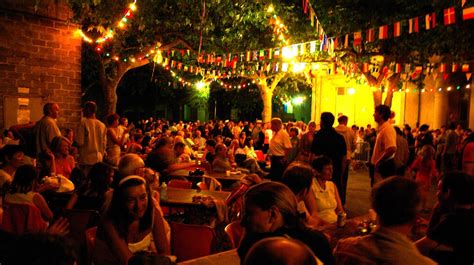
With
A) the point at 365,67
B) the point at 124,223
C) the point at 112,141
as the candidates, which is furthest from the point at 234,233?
the point at 365,67

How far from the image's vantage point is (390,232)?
2340mm

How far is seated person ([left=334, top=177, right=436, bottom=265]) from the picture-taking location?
226 cm

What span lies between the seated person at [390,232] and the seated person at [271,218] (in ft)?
0.90

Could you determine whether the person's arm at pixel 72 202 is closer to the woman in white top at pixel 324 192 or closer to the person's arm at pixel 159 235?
the person's arm at pixel 159 235

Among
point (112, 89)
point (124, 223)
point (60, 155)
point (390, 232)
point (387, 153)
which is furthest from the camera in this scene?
point (112, 89)

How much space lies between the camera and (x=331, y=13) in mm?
15055

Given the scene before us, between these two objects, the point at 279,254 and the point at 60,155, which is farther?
the point at 60,155

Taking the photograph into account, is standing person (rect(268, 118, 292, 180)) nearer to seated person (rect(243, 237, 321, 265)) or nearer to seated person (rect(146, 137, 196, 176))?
seated person (rect(146, 137, 196, 176))

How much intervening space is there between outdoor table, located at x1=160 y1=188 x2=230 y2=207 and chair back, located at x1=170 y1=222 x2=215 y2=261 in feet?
4.07

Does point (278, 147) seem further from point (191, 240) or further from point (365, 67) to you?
point (365, 67)

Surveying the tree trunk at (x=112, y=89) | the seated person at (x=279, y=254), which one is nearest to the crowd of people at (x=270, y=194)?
the seated person at (x=279, y=254)

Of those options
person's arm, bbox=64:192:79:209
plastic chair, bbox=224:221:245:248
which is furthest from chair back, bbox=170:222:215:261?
person's arm, bbox=64:192:79:209

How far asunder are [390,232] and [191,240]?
6.70 ft

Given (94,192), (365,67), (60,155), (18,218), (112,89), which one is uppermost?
(365,67)
